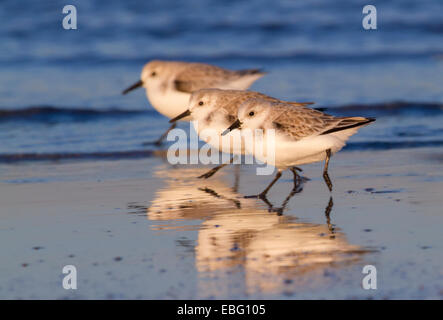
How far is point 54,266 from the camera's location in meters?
4.84

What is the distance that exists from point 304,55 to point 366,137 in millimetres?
7115

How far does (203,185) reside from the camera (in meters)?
7.56

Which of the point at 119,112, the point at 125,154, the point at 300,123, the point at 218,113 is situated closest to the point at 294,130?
the point at 300,123

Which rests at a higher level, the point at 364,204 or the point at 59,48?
the point at 59,48

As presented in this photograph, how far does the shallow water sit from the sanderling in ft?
1.41

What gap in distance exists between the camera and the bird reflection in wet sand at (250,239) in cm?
459

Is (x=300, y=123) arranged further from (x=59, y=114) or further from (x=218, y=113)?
(x=59, y=114)

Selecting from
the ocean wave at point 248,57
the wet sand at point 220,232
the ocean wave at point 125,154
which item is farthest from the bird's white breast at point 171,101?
the ocean wave at point 248,57

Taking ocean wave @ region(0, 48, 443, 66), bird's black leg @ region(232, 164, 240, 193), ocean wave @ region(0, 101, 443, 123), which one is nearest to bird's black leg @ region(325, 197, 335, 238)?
bird's black leg @ region(232, 164, 240, 193)

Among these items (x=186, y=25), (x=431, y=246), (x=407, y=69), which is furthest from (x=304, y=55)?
(x=431, y=246)

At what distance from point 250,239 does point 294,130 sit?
1.41 m
